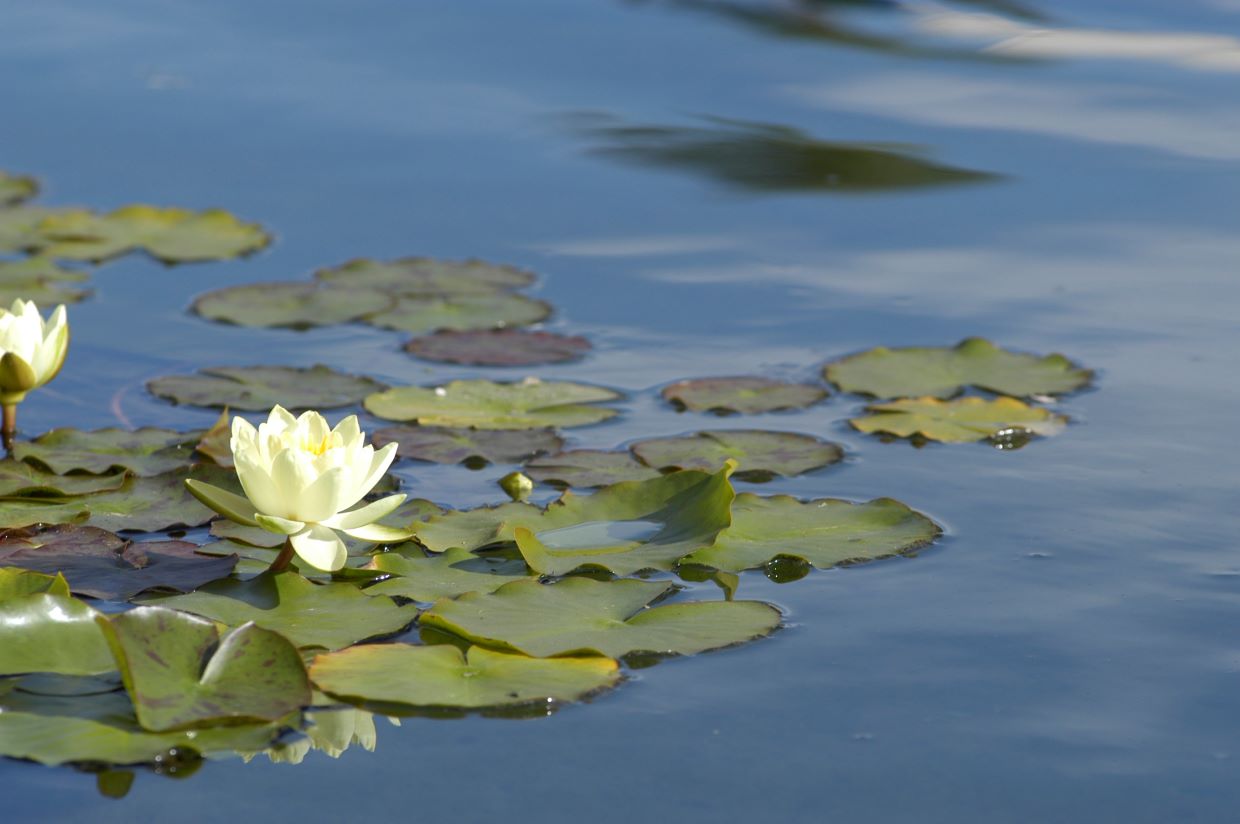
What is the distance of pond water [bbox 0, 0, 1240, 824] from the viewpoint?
179cm

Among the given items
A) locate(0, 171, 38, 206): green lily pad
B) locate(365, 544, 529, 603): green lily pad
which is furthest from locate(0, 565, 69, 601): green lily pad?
locate(0, 171, 38, 206): green lily pad

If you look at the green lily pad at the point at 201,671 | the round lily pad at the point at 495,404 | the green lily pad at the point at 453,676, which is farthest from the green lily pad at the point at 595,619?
the round lily pad at the point at 495,404

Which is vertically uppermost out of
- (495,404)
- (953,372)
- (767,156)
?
(767,156)

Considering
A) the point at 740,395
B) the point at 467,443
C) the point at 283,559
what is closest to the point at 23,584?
the point at 283,559

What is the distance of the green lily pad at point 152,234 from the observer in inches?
160

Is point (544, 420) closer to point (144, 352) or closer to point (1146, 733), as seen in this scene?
point (144, 352)

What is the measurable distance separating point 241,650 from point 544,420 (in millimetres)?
1207

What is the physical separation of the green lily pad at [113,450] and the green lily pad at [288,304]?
2.70 feet

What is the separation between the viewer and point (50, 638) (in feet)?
6.19

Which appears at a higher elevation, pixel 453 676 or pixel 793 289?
pixel 793 289

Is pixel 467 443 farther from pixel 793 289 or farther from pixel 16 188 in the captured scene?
pixel 16 188

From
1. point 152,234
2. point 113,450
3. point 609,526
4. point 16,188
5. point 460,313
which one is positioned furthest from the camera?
point 16,188

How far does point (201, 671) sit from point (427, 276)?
83.3 inches

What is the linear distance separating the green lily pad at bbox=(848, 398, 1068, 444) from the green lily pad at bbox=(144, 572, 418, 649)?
3.95ft
